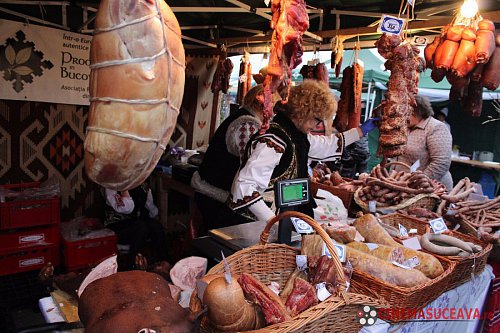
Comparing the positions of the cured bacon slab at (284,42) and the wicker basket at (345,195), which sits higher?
the cured bacon slab at (284,42)

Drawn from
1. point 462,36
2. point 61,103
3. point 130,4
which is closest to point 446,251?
point 462,36

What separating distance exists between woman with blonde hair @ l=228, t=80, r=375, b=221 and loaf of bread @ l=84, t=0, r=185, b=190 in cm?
156

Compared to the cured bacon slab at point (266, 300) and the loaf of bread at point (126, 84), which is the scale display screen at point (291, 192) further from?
the loaf of bread at point (126, 84)

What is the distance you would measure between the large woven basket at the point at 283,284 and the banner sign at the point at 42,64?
391cm

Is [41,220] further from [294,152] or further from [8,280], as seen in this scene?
[294,152]

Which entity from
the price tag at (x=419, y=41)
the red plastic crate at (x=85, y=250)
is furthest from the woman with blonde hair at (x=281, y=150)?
the red plastic crate at (x=85, y=250)

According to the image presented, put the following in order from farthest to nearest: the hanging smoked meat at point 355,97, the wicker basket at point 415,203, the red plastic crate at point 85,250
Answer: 1. the hanging smoked meat at point 355,97
2. the red plastic crate at point 85,250
3. the wicker basket at point 415,203

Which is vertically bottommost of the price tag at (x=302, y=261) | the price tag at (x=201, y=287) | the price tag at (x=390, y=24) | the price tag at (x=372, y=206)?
the price tag at (x=372, y=206)

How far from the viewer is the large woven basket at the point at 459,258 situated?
220cm

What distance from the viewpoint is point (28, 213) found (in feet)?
13.1

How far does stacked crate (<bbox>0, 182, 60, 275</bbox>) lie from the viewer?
3.89 meters

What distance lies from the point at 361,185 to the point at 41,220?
338 cm

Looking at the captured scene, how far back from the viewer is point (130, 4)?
42.6 inches

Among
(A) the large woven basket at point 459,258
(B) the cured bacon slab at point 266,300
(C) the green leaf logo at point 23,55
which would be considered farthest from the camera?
(C) the green leaf logo at point 23,55
